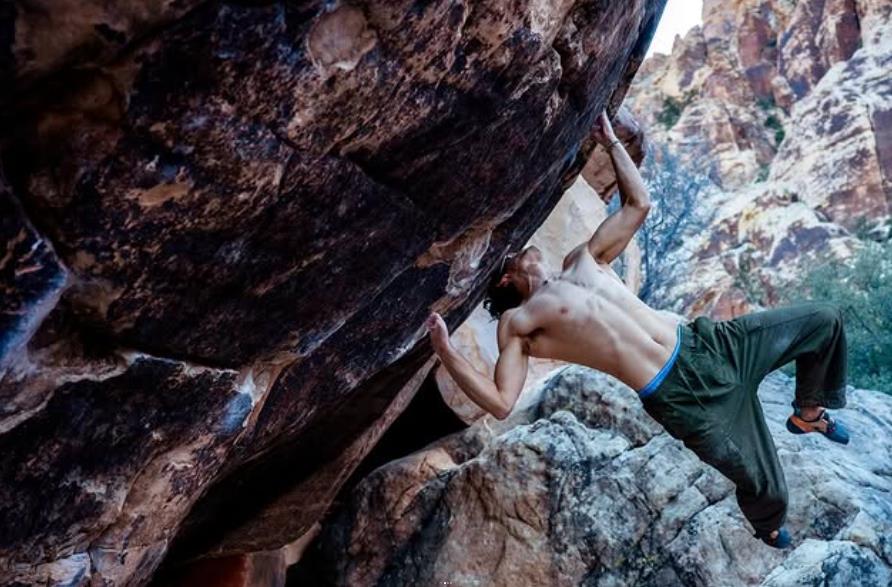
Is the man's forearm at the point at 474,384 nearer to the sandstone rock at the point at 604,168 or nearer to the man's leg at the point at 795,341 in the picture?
the man's leg at the point at 795,341

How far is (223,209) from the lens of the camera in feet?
8.46

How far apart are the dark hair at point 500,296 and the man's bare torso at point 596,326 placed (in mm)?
361

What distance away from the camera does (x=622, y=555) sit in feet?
17.4

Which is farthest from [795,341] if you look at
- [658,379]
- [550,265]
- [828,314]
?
[550,265]

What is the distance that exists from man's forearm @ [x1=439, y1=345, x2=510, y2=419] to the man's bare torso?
40cm

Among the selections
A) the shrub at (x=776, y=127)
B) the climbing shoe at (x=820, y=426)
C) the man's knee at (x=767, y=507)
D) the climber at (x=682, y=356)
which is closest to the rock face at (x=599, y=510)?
the man's knee at (x=767, y=507)

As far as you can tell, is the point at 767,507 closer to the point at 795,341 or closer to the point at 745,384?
the point at 745,384

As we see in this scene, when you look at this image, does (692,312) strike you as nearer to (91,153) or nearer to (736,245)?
(736,245)

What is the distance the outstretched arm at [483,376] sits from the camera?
3.86 metres

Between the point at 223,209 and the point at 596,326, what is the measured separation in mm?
2083

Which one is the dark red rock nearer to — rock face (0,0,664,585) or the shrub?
rock face (0,0,664,585)

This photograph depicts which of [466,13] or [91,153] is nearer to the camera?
[91,153]

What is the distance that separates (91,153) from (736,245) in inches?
910

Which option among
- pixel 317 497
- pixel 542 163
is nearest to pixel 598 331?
pixel 542 163
